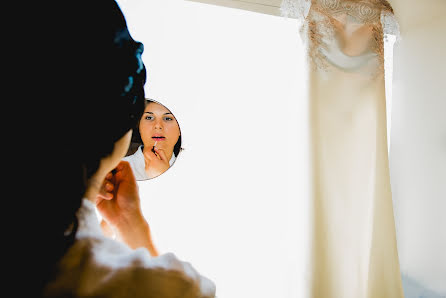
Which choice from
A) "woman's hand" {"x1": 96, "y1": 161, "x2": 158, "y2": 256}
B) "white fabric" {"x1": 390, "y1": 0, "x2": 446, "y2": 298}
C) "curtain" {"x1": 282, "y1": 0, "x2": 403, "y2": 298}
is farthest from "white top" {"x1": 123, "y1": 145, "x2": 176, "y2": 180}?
"white fabric" {"x1": 390, "y1": 0, "x2": 446, "y2": 298}

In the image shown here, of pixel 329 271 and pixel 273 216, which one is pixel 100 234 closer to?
pixel 273 216

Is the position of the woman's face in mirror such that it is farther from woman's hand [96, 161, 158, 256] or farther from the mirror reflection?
woman's hand [96, 161, 158, 256]

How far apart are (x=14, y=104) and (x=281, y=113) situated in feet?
4.27

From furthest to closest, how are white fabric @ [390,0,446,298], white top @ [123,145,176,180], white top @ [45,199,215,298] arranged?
white fabric @ [390,0,446,298] → white top @ [123,145,176,180] → white top @ [45,199,215,298]

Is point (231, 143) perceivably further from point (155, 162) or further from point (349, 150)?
point (349, 150)

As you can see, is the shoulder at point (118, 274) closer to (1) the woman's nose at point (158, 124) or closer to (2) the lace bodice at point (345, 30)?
(1) the woman's nose at point (158, 124)

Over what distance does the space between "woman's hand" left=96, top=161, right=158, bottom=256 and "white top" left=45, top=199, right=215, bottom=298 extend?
0.23 metres

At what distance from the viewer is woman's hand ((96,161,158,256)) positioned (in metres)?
0.65

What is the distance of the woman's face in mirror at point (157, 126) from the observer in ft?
4.16

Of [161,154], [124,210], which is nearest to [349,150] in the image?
[161,154]

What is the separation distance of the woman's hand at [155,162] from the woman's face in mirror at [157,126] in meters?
0.03

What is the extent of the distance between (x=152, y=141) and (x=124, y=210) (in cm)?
64

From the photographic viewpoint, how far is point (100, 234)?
0.42 m

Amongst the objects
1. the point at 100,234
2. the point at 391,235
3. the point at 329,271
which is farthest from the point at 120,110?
the point at 391,235
